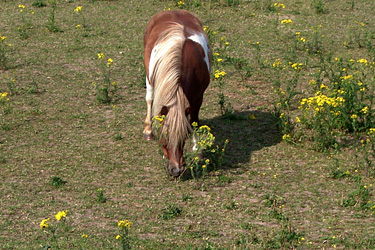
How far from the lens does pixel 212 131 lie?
8.60 metres

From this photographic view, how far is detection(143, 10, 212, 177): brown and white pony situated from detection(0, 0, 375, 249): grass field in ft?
2.07

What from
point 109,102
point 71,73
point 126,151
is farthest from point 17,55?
point 126,151

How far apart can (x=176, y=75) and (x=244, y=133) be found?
207cm

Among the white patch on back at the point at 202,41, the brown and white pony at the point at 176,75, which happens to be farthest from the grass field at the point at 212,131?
the white patch on back at the point at 202,41

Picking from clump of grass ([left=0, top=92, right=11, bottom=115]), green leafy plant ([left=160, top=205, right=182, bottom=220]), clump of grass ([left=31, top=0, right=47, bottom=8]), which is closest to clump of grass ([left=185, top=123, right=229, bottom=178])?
green leafy plant ([left=160, top=205, right=182, bottom=220])

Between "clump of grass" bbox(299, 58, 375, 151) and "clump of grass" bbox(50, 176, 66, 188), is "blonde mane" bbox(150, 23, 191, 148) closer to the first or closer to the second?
"clump of grass" bbox(50, 176, 66, 188)

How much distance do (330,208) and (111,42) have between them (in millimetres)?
6616

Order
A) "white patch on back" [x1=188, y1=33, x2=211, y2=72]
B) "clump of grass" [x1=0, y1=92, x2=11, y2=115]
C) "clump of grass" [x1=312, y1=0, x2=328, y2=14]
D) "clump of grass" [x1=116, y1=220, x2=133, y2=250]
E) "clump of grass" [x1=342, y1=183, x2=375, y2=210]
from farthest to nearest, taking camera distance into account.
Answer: "clump of grass" [x1=312, y1=0, x2=328, y2=14] < "clump of grass" [x1=0, y1=92, x2=11, y2=115] < "white patch on back" [x1=188, y1=33, x2=211, y2=72] < "clump of grass" [x1=342, y1=183, x2=375, y2=210] < "clump of grass" [x1=116, y1=220, x2=133, y2=250]

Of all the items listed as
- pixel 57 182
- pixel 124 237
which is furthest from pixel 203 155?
pixel 124 237

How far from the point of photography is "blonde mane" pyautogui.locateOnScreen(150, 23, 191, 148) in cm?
671

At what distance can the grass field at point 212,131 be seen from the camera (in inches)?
240

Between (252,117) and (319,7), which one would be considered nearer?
(252,117)

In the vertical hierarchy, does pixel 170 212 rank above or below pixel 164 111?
below

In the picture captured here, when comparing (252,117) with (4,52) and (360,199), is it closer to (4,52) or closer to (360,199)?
(360,199)
